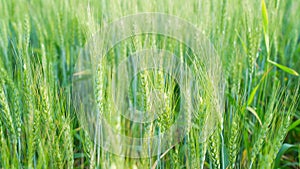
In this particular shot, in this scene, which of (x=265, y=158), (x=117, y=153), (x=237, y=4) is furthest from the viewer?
(x=237, y=4)

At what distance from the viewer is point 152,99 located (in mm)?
1451

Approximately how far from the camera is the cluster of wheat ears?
1.40m

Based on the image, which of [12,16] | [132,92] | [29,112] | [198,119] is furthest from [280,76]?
[12,16]

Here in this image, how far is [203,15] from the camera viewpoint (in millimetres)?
2150

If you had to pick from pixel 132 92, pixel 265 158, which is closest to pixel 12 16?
pixel 132 92

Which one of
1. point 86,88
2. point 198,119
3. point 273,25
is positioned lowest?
point 86,88

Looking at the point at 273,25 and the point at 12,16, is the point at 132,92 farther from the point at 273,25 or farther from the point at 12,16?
the point at 12,16

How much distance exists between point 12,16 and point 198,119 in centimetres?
205

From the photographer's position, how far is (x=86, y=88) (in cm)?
239

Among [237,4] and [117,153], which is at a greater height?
[237,4]

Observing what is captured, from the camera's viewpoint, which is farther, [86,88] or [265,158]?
[86,88]

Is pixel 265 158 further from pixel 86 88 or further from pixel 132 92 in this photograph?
pixel 86 88

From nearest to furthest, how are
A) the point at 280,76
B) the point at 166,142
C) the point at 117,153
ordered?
the point at 117,153 → the point at 166,142 → the point at 280,76

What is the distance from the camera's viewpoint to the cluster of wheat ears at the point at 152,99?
1399mm
